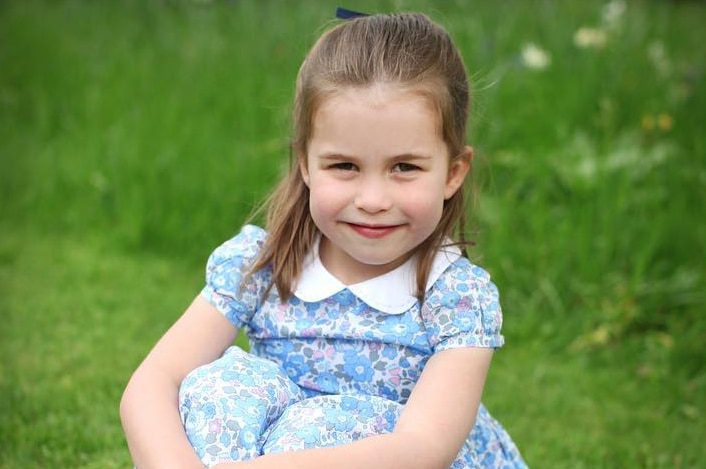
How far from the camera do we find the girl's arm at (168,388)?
1.95m

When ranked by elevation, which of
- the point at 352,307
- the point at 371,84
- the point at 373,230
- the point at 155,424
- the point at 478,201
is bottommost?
the point at 155,424

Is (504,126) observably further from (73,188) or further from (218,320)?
(218,320)

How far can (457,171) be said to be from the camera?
2.25 meters

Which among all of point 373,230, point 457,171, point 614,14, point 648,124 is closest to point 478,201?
point 457,171

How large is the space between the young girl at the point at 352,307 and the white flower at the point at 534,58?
2304 mm

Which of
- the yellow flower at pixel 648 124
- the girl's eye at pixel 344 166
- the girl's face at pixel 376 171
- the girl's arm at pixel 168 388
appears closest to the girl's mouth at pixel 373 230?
the girl's face at pixel 376 171

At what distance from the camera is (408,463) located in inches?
76.0

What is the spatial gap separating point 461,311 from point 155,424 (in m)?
0.64

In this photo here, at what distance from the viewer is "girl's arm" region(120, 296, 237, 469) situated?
1952 millimetres

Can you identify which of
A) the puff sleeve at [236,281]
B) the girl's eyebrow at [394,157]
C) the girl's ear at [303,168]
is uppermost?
the girl's eyebrow at [394,157]

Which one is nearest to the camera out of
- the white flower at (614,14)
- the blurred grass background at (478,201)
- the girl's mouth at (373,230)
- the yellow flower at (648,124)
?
the girl's mouth at (373,230)

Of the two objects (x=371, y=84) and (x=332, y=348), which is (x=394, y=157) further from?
(x=332, y=348)

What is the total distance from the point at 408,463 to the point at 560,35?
3.34 meters

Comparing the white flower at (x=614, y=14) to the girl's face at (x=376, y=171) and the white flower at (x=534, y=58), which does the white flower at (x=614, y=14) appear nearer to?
the white flower at (x=534, y=58)
